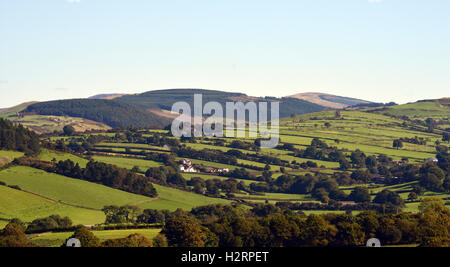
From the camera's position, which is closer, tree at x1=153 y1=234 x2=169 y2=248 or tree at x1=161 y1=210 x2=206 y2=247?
tree at x1=153 y1=234 x2=169 y2=248

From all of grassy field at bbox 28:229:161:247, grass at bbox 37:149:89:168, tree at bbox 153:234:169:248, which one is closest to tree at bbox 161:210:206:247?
tree at bbox 153:234:169:248

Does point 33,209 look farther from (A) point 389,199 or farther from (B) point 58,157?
(A) point 389,199

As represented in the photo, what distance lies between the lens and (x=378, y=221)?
90.1 m

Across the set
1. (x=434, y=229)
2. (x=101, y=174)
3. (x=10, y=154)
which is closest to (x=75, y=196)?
(x=101, y=174)

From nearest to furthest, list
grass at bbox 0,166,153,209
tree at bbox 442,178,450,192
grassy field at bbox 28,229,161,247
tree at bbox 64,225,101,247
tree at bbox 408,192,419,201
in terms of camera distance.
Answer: tree at bbox 64,225,101,247, grassy field at bbox 28,229,161,247, grass at bbox 0,166,153,209, tree at bbox 408,192,419,201, tree at bbox 442,178,450,192

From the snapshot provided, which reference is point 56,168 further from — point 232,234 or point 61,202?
point 232,234

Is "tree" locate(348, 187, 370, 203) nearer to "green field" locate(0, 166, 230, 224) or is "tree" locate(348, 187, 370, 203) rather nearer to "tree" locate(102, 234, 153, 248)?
"green field" locate(0, 166, 230, 224)

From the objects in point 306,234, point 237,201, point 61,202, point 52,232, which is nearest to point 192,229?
point 306,234

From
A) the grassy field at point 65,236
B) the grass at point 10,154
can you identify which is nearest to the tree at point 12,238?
the grassy field at point 65,236

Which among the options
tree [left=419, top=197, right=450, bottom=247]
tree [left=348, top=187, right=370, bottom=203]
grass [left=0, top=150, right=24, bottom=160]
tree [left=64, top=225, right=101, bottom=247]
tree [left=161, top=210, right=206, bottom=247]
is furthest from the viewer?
grass [left=0, top=150, right=24, bottom=160]

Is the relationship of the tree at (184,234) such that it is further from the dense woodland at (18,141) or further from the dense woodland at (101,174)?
the dense woodland at (18,141)
